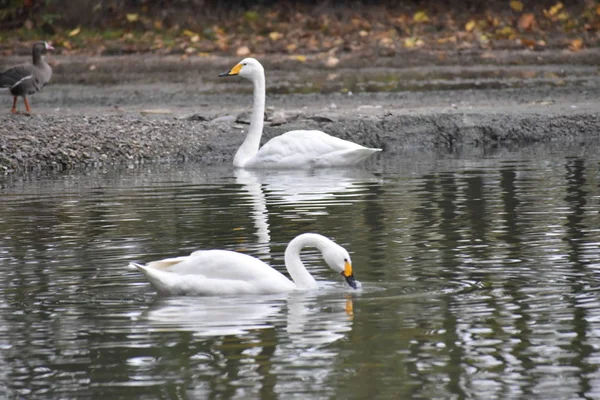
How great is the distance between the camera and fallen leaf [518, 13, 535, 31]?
25.6 m

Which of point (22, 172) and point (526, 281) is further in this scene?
point (22, 172)

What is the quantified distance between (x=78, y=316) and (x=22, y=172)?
875 centimetres

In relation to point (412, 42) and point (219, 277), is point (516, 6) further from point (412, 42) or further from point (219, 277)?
point (219, 277)

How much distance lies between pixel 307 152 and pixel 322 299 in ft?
24.3

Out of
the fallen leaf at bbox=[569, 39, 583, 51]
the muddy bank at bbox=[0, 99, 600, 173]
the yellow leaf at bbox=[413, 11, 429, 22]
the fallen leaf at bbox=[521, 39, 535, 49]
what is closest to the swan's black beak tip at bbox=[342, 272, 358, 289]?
the muddy bank at bbox=[0, 99, 600, 173]

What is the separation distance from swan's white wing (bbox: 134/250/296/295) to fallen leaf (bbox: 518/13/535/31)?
19193 millimetres

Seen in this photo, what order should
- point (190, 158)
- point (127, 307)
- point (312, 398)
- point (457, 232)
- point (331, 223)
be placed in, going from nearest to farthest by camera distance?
point (312, 398) < point (127, 307) < point (457, 232) < point (331, 223) < point (190, 158)

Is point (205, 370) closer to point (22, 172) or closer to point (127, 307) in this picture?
point (127, 307)

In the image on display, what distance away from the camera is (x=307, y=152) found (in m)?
14.5

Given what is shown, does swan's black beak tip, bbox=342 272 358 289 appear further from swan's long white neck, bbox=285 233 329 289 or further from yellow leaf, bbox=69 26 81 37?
yellow leaf, bbox=69 26 81 37

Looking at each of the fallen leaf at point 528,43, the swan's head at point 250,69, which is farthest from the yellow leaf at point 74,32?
the swan's head at point 250,69

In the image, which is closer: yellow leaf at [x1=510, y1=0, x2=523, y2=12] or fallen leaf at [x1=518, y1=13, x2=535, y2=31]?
fallen leaf at [x1=518, y1=13, x2=535, y2=31]

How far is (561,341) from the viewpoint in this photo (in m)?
5.89

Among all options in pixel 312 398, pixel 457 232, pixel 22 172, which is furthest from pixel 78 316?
pixel 22 172
